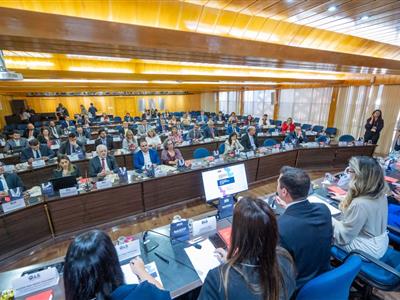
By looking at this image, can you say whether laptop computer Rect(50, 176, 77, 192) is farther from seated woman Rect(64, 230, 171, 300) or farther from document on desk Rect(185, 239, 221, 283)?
seated woman Rect(64, 230, 171, 300)

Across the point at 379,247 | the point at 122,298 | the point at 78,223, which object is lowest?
the point at 78,223

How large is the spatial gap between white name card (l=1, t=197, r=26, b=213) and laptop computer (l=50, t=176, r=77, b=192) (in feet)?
1.32

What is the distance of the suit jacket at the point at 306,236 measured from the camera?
1.34 meters

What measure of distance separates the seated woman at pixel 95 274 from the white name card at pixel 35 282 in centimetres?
81

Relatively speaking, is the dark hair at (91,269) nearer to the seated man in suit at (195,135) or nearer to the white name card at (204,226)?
the white name card at (204,226)

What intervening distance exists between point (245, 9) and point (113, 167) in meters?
3.43

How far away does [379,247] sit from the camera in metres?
1.81

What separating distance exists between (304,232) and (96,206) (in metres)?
3.12

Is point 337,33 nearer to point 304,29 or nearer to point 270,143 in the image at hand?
point 304,29

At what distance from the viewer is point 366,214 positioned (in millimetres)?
1722

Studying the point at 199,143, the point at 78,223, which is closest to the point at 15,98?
the point at 199,143

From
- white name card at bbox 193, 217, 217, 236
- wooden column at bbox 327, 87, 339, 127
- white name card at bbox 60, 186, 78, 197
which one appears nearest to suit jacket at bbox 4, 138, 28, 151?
white name card at bbox 60, 186, 78, 197

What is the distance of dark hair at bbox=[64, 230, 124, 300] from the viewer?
879 millimetres

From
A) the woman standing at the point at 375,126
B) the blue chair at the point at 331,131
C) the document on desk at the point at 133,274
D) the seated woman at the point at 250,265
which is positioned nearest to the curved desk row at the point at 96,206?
the document on desk at the point at 133,274
